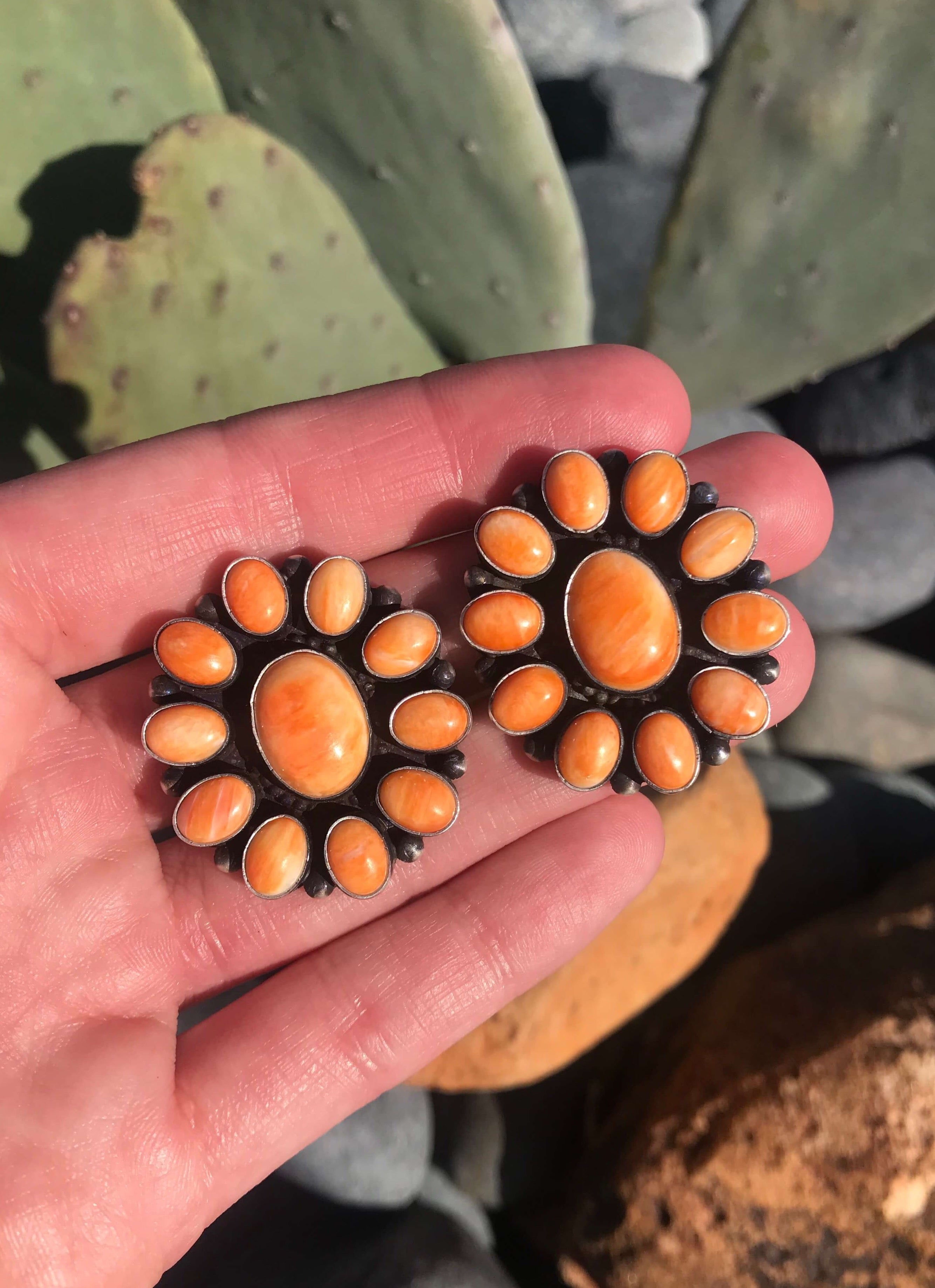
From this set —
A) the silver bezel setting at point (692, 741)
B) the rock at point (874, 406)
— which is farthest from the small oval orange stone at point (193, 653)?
the rock at point (874, 406)

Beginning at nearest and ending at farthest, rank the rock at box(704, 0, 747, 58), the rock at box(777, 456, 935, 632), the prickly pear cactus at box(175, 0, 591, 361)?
the prickly pear cactus at box(175, 0, 591, 361) < the rock at box(777, 456, 935, 632) < the rock at box(704, 0, 747, 58)

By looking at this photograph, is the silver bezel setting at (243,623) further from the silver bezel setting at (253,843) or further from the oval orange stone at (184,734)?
the silver bezel setting at (253,843)

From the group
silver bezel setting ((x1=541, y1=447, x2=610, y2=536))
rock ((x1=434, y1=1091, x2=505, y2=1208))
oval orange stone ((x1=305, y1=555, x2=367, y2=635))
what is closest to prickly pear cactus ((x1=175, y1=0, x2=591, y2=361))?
silver bezel setting ((x1=541, y1=447, x2=610, y2=536))

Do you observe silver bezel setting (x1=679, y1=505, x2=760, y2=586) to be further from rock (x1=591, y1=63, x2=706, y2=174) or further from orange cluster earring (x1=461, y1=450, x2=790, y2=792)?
rock (x1=591, y1=63, x2=706, y2=174)

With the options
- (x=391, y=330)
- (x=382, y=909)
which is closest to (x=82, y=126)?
(x=391, y=330)

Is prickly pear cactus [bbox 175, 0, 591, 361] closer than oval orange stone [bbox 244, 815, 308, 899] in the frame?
No

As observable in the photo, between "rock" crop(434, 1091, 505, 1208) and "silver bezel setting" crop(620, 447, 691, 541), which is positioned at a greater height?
"silver bezel setting" crop(620, 447, 691, 541)

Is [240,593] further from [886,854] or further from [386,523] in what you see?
[886,854]

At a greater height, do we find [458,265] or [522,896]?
[458,265]
